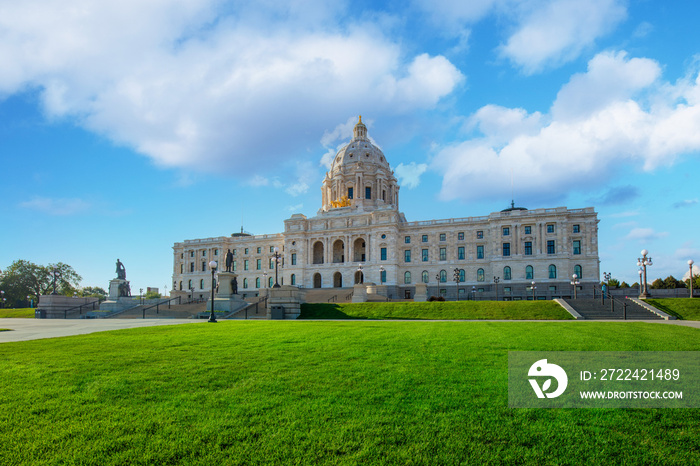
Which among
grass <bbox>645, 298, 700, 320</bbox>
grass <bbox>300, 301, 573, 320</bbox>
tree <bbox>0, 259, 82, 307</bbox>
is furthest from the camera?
tree <bbox>0, 259, 82, 307</bbox>

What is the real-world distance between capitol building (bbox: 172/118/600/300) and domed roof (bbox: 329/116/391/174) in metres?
0.31

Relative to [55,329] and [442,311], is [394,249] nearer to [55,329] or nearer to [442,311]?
[442,311]

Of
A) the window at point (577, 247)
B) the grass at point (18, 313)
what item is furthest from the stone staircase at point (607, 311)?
the grass at point (18, 313)

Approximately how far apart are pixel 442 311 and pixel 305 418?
3360 centimetres

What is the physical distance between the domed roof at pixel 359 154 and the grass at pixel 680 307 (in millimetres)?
61889

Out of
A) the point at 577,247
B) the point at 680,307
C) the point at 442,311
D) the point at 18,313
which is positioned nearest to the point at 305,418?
the point at 442,311

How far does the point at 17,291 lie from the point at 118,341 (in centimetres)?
9005

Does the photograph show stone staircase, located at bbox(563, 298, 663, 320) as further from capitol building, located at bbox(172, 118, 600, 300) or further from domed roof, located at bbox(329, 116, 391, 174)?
domed roof, located at bbox(329, 116, 391, 174)

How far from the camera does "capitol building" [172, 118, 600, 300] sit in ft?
217

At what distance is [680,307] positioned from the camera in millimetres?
33906

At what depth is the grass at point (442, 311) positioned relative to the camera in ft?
116

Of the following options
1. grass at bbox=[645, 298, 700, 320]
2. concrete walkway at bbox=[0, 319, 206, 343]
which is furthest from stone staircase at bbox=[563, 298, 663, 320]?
concrete walkway at bbox=[0, 319, 206, 343]

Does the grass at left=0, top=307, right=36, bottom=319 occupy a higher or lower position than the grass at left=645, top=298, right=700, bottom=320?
lower

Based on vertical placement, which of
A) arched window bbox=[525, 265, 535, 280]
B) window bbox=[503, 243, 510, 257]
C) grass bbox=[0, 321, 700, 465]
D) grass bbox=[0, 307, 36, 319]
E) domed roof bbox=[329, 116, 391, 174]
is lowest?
grass bbox=[0, 307, 36, 319]
